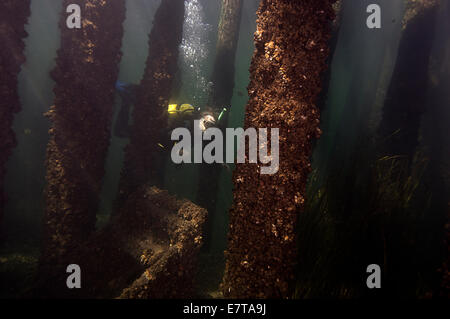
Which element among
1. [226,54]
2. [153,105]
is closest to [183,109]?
[153,105]

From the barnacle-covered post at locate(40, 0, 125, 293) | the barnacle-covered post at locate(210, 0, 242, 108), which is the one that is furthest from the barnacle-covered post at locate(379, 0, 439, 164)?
the barnacle-covered post at locate(40, 0, 125, 293)

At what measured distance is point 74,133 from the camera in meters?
4.25

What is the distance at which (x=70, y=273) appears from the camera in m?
4.02

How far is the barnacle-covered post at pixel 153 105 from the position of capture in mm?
5195

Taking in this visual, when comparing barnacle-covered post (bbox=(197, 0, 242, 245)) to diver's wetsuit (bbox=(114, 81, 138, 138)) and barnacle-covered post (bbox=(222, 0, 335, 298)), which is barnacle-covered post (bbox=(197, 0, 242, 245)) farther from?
barnacle-covered post (bbox=(222, 0, 335, 298))

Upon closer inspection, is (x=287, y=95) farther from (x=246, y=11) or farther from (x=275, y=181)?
(x=246, y=11)

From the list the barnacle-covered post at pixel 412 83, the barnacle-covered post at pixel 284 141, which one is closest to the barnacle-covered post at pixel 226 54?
the barnacle-covered post at pixel 284 141

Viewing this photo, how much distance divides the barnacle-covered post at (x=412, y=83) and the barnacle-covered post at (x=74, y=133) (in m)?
7.23

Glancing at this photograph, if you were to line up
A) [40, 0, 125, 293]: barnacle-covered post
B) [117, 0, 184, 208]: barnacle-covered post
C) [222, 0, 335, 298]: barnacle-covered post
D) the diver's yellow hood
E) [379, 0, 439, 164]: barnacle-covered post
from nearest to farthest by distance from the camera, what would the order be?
1. [222, 0, 335, 298]: barnacle-covered post
2. [40, 0, 125, 293]: barnacle-covered post
3. [117, 0, 184, 208]: barnacle-covered post
4. the diver's yellow hood
5. [379, 0, 439, 164]: barnacle-covered post

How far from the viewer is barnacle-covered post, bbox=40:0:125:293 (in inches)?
165

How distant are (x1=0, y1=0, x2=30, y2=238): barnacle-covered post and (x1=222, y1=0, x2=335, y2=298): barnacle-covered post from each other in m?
4.15

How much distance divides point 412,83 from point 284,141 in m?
6.39

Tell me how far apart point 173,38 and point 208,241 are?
17.5 ft

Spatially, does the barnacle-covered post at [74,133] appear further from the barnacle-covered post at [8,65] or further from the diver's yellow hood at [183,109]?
the diver's yellow hood at [183,109]
